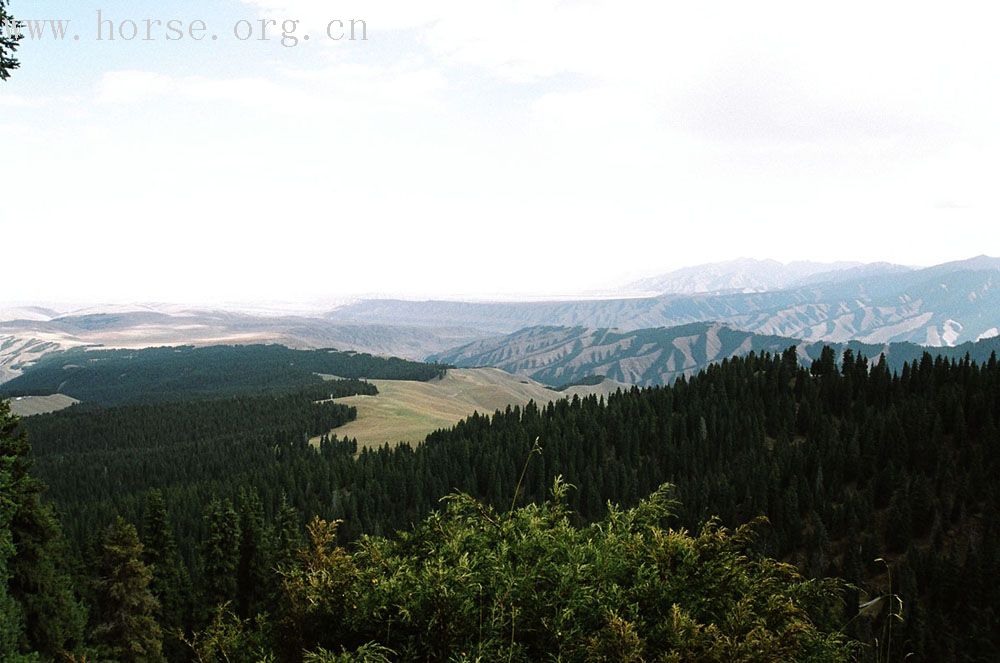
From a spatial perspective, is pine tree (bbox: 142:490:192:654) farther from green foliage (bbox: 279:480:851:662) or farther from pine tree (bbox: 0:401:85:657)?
green foliage (bbox: 279:480:851:662)

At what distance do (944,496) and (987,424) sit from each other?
838 inches

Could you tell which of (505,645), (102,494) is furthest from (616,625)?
(102,494)

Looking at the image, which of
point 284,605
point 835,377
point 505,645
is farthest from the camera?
point 835,377

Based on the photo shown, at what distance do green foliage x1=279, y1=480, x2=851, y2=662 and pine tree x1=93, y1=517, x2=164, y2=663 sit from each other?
46.8 meters

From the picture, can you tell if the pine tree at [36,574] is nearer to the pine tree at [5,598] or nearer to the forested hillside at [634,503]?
the pine tree at [5,598]

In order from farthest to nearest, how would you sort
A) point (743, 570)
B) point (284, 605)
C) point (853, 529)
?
point (853, 529) → point (284, 605) → point (743, 570)

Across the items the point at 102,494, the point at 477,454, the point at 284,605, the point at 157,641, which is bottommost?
the point at 102,494

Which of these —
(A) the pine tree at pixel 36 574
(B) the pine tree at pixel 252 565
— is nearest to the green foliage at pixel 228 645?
(A) the pine tree at pixel 36 574

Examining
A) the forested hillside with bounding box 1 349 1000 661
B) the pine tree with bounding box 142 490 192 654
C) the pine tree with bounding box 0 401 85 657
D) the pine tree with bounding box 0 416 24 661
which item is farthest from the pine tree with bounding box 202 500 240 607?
the pine tree with bounding box 0 416 24 661

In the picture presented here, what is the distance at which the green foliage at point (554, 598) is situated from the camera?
1105 centimetres

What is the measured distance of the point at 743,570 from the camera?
13.0 meters

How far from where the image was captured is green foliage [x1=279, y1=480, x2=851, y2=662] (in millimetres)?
11047

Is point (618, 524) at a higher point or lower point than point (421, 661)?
higher

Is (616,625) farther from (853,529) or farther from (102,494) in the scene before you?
(102,494)
